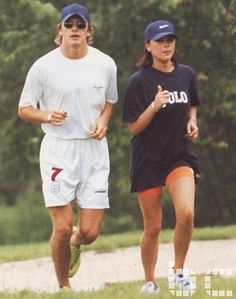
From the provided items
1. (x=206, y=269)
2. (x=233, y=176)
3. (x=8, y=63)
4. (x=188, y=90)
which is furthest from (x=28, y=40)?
(x=188, y=90)

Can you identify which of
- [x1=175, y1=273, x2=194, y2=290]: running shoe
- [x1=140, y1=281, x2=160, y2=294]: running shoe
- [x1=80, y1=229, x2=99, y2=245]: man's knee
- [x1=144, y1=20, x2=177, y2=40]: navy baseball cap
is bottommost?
[x1=140, y1=281, x2=160, y2=294]: running shoe

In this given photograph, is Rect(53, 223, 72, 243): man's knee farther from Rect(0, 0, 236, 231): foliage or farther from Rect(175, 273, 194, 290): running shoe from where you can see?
Rect(0, 0, 236, 231): foliage

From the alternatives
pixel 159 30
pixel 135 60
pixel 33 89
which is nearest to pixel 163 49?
pixel 159 30

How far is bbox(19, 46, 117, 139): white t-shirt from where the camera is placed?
26.6 feet

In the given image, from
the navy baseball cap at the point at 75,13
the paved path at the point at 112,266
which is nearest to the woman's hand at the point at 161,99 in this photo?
the navy baseball cap at the point at 75,13

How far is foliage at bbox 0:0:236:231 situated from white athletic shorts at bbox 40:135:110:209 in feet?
30.4

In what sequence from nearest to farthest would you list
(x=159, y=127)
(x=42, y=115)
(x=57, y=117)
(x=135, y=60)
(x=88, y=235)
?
(x=57, y=117) < (x=42, y=115) < (x=159, y=127) < (x=88, y=235) < (x=135, y=60)

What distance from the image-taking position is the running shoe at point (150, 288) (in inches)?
317

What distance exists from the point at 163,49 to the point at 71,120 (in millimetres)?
806

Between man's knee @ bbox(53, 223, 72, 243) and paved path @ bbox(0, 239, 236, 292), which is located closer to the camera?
man's knee @ bbox(53, 223, 72, 243)

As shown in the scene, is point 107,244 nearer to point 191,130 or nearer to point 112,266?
point 112,266

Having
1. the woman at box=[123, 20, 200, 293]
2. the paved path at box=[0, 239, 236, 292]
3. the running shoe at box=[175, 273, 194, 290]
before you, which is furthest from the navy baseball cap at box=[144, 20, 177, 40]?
the paved path at box=[0, 239, 236, 292]

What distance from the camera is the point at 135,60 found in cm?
1891

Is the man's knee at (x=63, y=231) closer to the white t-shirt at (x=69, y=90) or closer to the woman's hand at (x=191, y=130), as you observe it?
the white t-shirt at (x=69, y=90)
